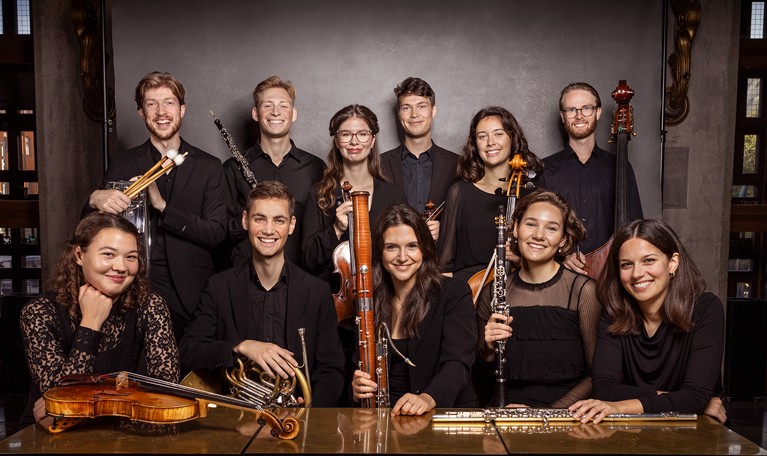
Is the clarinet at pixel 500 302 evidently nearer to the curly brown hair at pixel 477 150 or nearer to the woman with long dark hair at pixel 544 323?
the woman with long dark hair at pixel 544 323

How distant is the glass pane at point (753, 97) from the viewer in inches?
237

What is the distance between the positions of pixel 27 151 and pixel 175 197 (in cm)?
361

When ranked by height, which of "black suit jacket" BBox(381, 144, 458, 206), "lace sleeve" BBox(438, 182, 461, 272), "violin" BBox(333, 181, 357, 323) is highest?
"black suit jacket" BBox(381, 144, 458, 206)

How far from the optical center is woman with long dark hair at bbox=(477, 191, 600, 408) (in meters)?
2.65

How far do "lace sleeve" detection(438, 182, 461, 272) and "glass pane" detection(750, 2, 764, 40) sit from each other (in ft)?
12.7

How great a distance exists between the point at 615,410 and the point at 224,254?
2.18 metres

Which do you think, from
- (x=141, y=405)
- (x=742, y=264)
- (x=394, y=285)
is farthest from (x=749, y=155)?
(x=141, y=405)

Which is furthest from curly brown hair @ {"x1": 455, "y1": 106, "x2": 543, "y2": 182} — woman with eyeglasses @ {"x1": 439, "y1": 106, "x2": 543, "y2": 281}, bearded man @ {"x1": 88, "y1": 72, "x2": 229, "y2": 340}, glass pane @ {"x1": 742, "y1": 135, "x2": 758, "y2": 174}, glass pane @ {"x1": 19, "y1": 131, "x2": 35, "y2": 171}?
glass pane @ {"x1": 19, "y1": 131, "x2": 35, "y2": 171}

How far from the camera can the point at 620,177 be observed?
11.3ft

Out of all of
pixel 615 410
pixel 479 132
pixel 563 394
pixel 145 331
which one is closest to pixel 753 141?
pixel 479 132

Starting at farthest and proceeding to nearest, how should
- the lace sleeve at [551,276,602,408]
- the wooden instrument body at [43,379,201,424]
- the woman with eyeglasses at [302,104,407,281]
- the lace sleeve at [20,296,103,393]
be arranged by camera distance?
the woman with eyeglasses at [302,104,407,281], the lace sleeve at [551,276,602,408], the lace sleeve at [20,296,103,393], the wooden instrument body at [43,379,201,424]

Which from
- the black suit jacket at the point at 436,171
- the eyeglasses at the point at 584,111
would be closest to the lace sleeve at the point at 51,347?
the black suit jacket at the point at 436,171

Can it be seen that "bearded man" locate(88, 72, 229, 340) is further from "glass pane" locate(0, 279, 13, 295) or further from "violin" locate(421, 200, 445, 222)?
"glass pane" locate(0, 279, 13, 295)

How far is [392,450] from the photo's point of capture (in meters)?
1.65
